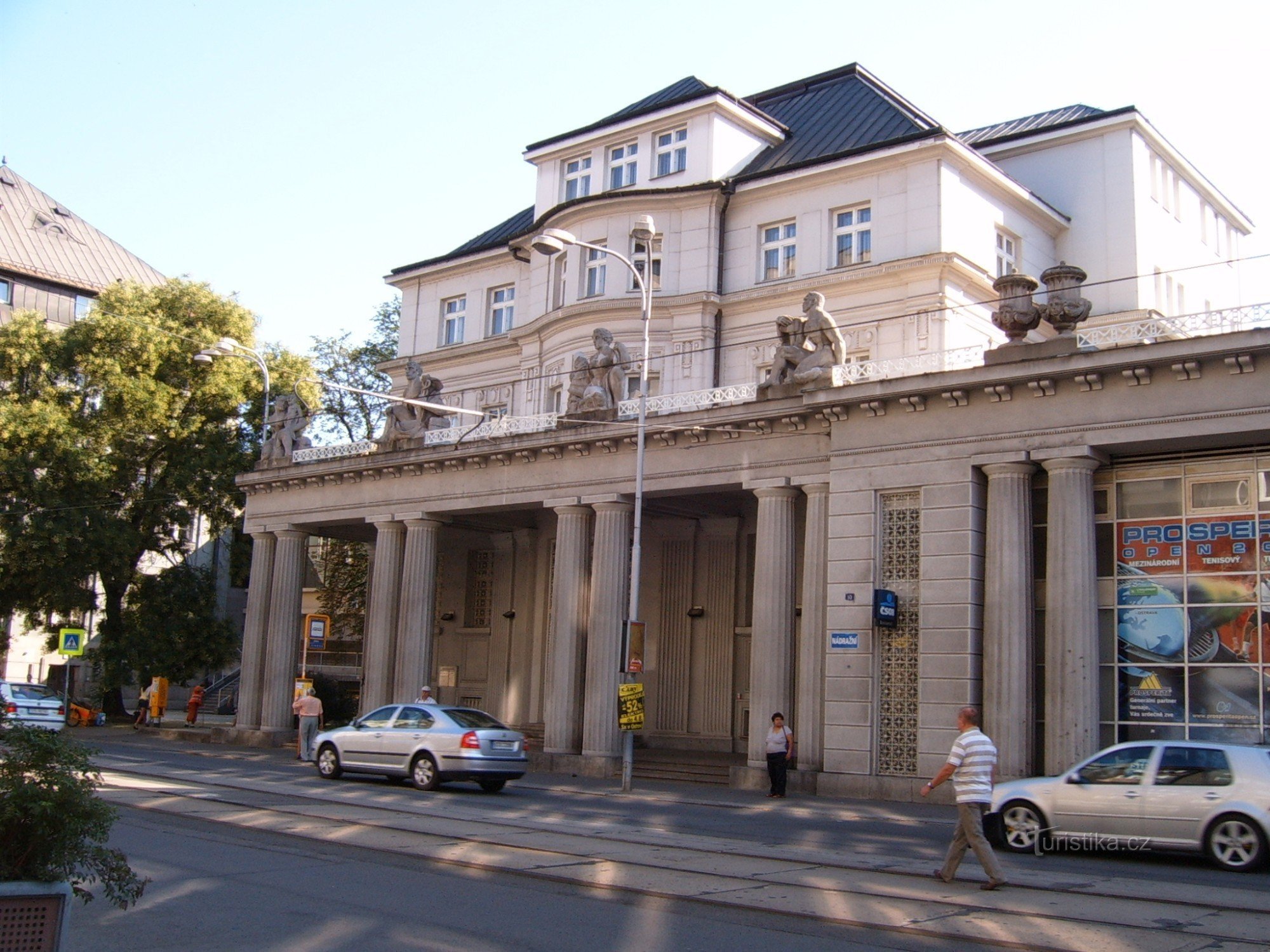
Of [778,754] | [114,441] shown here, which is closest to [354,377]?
[114,441]

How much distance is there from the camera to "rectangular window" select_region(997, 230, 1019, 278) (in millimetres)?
32000

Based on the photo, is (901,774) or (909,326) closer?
(901,774)

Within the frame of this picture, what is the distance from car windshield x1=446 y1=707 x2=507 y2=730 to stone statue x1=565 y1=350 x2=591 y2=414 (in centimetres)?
848

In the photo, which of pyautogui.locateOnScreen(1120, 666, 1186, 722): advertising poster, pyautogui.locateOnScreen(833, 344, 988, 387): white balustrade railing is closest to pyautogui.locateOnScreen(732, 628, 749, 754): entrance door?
pyautogui.locateOnScreen(833, 344, 988, 387): white balustrade railing

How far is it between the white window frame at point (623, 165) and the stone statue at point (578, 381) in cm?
806

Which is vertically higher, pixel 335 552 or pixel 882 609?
pixel 335 552

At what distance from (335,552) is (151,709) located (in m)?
11.5

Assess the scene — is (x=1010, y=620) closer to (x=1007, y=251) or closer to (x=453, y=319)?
(x=1007, y=251)

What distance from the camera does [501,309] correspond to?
3900 centimetres

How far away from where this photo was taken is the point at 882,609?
2267 centimetres

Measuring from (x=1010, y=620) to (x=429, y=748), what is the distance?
10184 mm

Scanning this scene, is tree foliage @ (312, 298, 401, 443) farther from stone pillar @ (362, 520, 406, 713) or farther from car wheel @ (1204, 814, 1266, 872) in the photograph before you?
car wheel @ (1204, 814, 1266, 872)

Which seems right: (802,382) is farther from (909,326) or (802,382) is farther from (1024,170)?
(1024,170)

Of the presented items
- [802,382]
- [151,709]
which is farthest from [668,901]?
[151,709]
